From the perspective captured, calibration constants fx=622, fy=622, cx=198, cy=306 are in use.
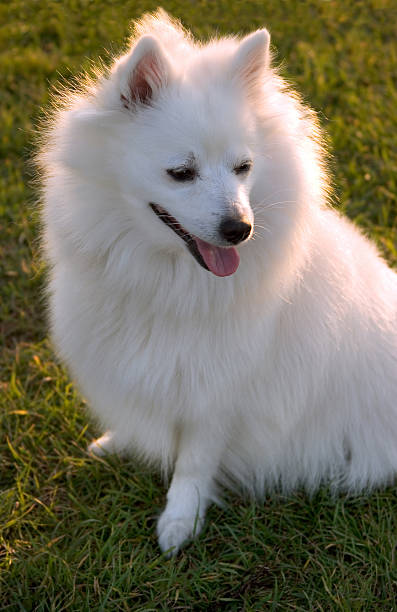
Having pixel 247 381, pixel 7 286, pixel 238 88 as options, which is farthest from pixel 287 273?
pixel 7 286

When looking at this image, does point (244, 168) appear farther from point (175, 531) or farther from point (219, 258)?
point (175, 531)

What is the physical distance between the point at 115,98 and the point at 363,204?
106 inches

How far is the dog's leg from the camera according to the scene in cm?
253

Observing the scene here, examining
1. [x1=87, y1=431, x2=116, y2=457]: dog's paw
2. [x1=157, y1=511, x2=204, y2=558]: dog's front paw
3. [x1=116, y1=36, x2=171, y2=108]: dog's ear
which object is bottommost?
[x1=87, y1=431, x2=116, y2=457]: dog's paw

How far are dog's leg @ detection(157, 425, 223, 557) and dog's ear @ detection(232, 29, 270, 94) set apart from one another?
1.36 m

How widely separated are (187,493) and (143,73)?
1.67 metres

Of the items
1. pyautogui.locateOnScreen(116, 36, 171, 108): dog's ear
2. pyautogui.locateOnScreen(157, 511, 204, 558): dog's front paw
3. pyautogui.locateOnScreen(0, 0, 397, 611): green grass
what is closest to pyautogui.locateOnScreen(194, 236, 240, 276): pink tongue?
pyautogui.locateOnScreen(116, 36, 171, 108): dog's ear

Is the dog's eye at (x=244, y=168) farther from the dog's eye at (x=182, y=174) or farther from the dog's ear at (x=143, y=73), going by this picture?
the dog's ear at (x=143, y=73)

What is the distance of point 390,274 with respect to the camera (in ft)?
8.99

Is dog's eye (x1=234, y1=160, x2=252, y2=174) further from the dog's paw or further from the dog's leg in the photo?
the dog's paw

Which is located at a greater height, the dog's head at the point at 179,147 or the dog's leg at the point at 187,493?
the dog's head at the point at 179,147

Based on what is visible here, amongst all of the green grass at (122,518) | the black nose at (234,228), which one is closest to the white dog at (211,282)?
the black nose at (234,228)

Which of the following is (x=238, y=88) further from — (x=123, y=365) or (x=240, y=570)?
(x=240, y=570)

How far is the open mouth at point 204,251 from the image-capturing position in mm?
2073
